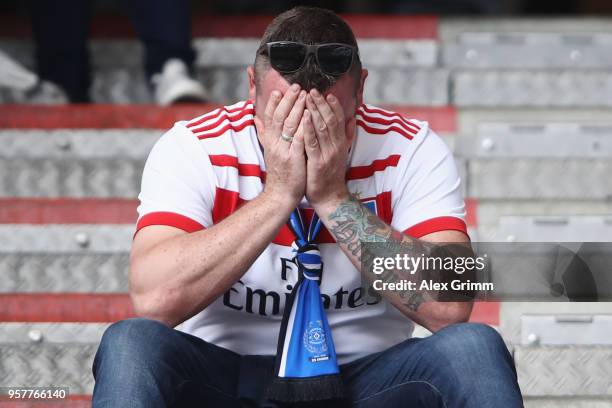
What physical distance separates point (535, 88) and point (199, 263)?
179 cm

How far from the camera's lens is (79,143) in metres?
3.28

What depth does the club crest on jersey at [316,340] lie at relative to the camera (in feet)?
6.63

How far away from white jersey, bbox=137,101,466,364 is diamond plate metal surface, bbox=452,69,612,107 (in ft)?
4.44

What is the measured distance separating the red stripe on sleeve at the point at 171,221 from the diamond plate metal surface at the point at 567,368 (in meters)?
0.85

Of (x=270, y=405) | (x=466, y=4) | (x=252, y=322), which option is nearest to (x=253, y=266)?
(x=252, y=322)

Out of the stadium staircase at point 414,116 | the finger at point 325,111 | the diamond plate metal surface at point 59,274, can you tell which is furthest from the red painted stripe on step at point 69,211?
the finger at point 325,111

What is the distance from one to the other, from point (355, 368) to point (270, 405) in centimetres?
17

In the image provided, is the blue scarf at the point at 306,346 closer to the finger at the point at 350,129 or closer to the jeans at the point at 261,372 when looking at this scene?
the jeans at the point at 261,372

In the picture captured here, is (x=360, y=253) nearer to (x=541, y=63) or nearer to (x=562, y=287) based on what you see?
(x=562, y=287)

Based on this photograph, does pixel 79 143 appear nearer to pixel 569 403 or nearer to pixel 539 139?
pixel 539 139

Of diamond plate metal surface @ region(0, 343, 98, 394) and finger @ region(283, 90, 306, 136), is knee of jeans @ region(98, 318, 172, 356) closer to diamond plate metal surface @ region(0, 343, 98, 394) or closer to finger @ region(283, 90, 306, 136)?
finger @ region(283, 90, 306, 136)

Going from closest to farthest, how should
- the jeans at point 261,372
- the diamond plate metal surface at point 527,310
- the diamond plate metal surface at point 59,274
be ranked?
the jeans at point 261,372 → the diamond plate metal surface at point 527,310 → the diamond plate metal surface at point 59,274

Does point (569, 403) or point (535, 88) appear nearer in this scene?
point (569, 403)

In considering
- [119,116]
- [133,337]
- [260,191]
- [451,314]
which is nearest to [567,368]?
[451,314]
